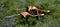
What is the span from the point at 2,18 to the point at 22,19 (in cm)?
28

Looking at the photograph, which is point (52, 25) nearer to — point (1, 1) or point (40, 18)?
point (40, 18)

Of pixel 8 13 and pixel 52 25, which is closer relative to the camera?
pixel 52 25

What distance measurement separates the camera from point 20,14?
2.62 m

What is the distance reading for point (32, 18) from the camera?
2.57 m

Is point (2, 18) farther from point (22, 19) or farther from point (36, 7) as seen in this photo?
point (36, 7)

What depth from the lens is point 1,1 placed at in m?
2.86

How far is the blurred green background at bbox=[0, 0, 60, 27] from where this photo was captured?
250cm

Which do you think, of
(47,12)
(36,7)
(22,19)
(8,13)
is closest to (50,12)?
(47,12)

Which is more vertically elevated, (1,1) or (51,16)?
(1,1)

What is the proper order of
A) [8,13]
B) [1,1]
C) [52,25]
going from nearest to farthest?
[52,25]
[8,13]
[1,1]

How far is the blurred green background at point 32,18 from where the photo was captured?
98.3 inches

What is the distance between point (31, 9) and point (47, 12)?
0.23 m

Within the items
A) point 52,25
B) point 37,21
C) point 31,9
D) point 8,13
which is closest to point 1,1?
point 8,13

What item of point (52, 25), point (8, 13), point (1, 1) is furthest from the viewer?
point (1, 1)
